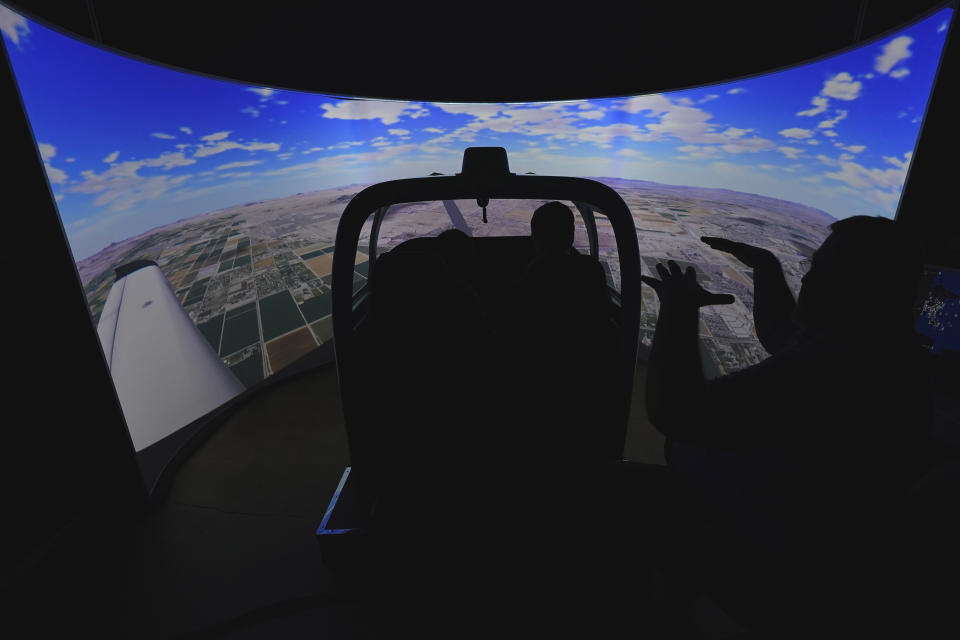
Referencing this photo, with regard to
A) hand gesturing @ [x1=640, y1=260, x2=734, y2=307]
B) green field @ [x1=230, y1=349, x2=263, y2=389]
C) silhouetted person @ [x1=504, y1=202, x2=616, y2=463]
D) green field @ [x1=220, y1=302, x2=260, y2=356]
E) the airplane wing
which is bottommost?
green field @ [x1=230, y1=349, x2=263, y2=389]

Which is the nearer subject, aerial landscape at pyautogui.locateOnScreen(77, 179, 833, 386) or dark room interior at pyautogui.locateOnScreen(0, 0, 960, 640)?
dark room interior at pyautogui.locateOnScreen(0, 0, 960, 640)

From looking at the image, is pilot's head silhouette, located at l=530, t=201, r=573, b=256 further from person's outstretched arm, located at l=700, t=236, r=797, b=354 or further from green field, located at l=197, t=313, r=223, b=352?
green field, located at l=197, t=313, r=223, b=352

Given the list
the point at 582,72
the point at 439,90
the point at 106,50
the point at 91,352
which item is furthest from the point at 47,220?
the point at 582,72

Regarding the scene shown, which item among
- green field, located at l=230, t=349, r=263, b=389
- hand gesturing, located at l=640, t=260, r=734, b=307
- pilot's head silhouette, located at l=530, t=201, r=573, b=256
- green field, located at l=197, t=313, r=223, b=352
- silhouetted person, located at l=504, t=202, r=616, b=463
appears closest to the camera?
hand gesturing, located at l=640, t=260, r=734, b=307

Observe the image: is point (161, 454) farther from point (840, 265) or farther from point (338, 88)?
point (840, 265)

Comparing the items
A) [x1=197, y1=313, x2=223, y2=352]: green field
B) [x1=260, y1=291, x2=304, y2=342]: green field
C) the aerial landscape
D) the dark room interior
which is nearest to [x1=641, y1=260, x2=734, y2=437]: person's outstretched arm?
the dark room interior

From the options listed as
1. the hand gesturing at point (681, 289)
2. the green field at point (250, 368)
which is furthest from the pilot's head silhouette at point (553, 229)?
the green field at point (250, 368)

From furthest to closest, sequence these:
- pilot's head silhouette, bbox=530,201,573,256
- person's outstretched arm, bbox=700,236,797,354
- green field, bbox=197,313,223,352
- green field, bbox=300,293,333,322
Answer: green field, bbox=300,293,333,322 < green field, bbox=197,313,223,352 < pilot's head silhouette, bbox=530,201,573,256 < person's outstretched arm, bbox=700,236,797,354
